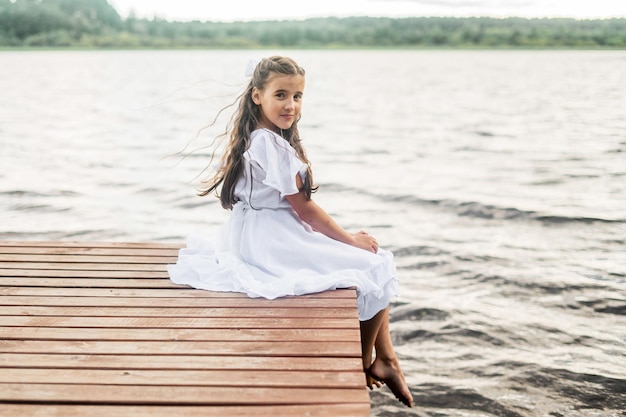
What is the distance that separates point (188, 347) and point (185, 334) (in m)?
0.12

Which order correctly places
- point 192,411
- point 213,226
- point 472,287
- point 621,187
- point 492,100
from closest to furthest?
point 192,411 < point 472,287 < point 213,226 < point 621,187 < point 492,100

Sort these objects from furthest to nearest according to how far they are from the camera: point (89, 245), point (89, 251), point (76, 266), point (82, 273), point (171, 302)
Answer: point (89, 245), point (89, 251), point (76, 266), point (82, 273), point (171, 302)

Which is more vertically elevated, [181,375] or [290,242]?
[290,242]

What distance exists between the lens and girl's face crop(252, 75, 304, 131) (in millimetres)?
3438

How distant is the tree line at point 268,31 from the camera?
7250 cm

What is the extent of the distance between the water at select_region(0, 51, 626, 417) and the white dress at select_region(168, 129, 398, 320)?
0.89 meters

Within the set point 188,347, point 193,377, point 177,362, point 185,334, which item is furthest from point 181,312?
point 193,377

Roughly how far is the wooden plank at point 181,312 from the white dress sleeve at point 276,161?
0.60m

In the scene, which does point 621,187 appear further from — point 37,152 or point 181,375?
→ point 37,152

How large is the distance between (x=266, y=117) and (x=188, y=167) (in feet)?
29.8

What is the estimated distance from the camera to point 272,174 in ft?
11.1

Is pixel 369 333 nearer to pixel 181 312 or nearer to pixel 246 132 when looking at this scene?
pixel 181 312

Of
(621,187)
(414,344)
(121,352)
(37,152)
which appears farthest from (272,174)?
(37,152)

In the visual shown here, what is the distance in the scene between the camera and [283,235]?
3.48 meters
